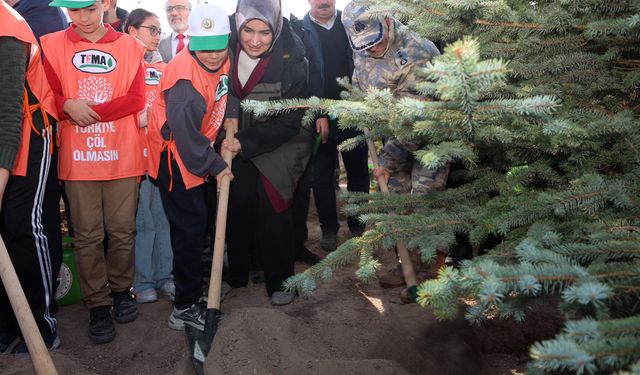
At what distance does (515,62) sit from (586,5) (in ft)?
1.01

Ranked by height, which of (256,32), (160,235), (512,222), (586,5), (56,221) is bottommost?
(160,235)

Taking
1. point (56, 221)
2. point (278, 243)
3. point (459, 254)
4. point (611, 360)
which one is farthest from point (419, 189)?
point (611, 360)

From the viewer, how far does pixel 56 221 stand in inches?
123

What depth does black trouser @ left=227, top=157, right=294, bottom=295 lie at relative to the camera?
3.74 meters

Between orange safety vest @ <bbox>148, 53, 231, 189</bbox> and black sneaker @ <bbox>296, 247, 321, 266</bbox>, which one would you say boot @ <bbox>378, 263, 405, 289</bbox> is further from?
orange safety vest @ <bbox>148, 53, 231, 189</bbox>

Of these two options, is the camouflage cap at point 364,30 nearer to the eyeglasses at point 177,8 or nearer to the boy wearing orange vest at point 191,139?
the boy wearing orange vest at point 191,139

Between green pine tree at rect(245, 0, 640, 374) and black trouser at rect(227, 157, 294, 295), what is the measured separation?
1.26 meters

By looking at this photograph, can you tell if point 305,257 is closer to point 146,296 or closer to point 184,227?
point 146,296

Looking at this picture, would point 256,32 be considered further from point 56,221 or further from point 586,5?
point 586,5

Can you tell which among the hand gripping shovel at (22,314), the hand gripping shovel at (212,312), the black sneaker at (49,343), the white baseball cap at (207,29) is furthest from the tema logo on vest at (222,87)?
the black sneaker at (49,343)

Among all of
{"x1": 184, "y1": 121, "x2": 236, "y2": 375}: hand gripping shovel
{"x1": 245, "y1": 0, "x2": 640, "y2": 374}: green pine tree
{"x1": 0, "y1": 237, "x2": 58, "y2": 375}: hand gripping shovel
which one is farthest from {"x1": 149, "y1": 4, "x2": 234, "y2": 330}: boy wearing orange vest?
{"x1": 0, "y1": 237, "x2": 58, "y2": 375}: hand gripping shovel

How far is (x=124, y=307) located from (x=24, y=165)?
3.91ft

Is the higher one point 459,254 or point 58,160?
point 58,160

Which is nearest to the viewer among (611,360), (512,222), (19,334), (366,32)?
(611,360)
